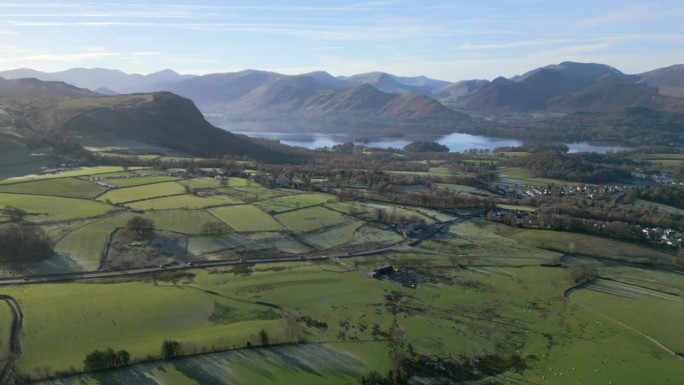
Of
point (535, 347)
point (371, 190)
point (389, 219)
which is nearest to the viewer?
point (535, 347)

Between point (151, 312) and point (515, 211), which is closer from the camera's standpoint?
point (151, 312)

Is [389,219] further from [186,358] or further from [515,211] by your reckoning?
[186,358]

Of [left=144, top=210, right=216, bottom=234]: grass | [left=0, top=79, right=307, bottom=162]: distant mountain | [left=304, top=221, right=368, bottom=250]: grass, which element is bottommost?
[left=304, top=221, right=368, bottom=250]: grass

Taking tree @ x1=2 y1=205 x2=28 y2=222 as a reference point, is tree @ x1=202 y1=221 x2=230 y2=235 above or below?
below

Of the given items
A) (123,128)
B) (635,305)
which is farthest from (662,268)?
(123,128)

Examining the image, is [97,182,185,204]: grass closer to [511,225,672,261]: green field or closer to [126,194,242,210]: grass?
[126,194,242,210]: grass

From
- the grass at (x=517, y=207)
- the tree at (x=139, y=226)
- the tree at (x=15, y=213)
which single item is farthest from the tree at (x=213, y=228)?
the grass at (x=517, y=207)

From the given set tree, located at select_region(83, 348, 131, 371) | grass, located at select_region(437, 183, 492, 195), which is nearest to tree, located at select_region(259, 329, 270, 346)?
tree, located at select_region(83, 348, 131, 371)
